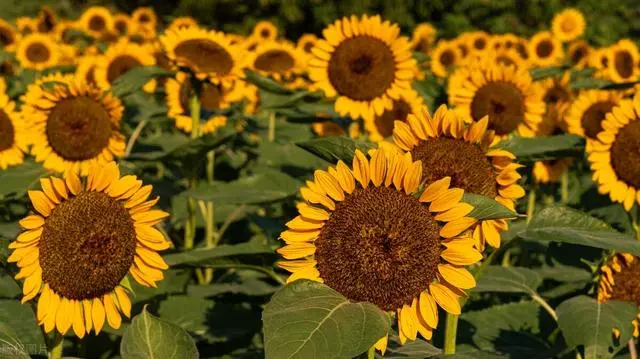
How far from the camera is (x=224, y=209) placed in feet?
12.5

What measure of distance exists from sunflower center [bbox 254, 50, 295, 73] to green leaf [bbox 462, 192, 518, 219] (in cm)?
367

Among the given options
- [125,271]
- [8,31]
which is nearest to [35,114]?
[125,271]

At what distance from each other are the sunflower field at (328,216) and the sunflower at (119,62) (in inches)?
0.5

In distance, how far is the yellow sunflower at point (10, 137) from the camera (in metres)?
3.46

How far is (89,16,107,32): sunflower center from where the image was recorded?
9.01m

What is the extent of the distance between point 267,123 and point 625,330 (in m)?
3.43

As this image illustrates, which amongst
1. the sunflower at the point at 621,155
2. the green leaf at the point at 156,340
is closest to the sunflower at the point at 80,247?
the green leaf at the point at 156,340

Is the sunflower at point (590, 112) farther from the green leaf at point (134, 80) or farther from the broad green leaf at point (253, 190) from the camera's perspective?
the green leaf at point (134, 80)

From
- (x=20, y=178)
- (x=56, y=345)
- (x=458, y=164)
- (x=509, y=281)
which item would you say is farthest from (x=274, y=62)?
(x=56, y=345)

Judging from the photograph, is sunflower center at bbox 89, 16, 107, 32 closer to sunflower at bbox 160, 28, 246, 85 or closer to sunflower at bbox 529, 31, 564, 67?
sunflower at bbox 529, 31, 564, 67

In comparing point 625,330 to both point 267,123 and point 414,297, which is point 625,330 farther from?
point 267,123

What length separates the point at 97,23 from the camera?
29.8ft

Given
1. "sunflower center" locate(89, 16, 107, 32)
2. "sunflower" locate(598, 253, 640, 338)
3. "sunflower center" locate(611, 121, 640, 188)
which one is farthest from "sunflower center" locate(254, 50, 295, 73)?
"sunflower center" locate(89, 16, 107, 32)

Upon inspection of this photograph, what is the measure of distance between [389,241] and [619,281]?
94 cm
